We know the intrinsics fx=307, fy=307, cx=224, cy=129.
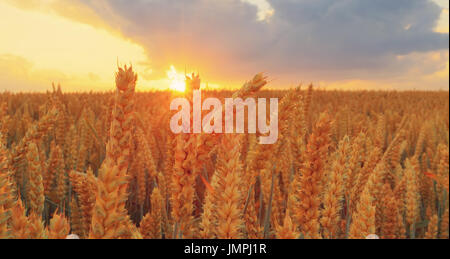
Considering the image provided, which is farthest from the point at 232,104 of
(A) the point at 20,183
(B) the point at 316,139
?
(A) the point at 20,183

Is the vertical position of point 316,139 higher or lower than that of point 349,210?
higher

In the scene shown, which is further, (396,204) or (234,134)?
(396,204)

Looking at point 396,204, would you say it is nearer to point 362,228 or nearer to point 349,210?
point 349,210

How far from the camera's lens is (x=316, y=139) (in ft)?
3.54

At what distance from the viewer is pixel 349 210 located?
4.96 feet

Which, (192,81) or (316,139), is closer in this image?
(192,81)

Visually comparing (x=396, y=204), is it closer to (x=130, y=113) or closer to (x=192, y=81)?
(x=192, y=81)
